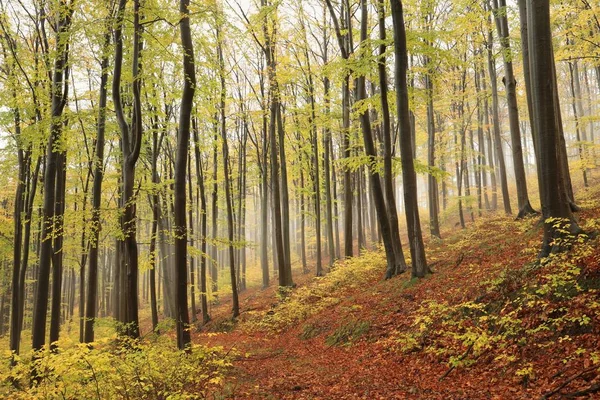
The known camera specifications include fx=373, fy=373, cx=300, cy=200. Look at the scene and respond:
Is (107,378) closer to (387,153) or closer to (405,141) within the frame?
(405,141)

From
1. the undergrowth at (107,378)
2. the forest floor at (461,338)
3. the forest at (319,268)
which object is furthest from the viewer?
the undergrowth at (107,378)

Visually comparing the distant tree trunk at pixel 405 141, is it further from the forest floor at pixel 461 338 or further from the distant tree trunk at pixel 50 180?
the distant tree trunk at pixel 50 180

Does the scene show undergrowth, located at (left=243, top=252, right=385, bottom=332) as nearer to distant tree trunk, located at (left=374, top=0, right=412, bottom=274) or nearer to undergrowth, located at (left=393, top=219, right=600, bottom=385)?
distant tree trunk, located at (left=374, top=0, right=412, bottom=274)

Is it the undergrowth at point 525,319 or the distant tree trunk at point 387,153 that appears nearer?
the undergrowth at point 525,319

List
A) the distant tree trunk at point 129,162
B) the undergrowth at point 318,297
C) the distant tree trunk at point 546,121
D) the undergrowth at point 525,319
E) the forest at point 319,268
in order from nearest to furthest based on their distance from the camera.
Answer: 1. the undergrowth at point 525,319
2. the forest at point 319,268
3. the distant tree trunk at point 546,121
4. the distant tree trunk at point 129,162
5. the undergrowth at point 318,297

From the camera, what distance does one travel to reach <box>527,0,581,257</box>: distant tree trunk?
6.87m

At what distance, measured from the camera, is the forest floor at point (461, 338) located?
4.68 m

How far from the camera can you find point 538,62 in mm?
6938

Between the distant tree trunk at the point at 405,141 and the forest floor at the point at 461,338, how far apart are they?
31.0 inches

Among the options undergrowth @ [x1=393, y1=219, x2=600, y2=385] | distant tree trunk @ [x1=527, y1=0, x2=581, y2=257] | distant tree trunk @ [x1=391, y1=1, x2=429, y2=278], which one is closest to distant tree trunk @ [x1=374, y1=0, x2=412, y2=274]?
distant tree trunk @ [x1=391, y1=1, x2=429, y2=278]

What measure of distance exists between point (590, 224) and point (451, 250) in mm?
6904

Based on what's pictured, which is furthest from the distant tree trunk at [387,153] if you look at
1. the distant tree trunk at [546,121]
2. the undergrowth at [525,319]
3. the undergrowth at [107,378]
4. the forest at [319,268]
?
the undergrowth at [107,378]

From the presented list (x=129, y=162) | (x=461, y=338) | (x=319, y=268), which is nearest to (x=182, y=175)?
(x=129, y=162)

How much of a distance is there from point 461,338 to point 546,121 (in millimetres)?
4322
